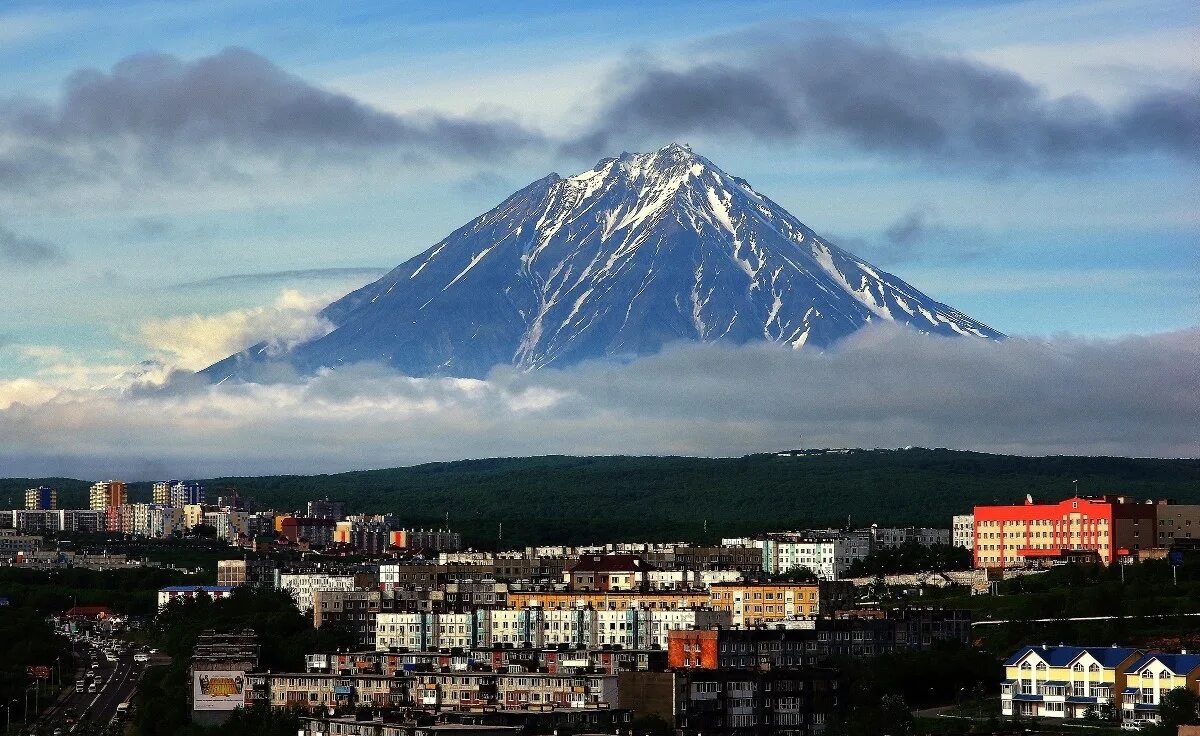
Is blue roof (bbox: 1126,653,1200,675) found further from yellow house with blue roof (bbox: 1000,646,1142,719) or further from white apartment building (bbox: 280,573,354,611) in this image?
white apartment building (bbox: 280,573,354,611)

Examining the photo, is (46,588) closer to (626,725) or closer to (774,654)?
(774,654)

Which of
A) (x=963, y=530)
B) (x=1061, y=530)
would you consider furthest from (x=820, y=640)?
(x=963, y=530)

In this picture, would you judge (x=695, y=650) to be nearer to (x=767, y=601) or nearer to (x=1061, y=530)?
(x=767, y=601)

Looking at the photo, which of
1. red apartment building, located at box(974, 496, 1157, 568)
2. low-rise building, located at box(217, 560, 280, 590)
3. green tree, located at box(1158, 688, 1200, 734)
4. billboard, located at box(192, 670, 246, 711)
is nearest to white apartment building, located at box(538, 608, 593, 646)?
billboard, located at box(192, 670, 246, 711)

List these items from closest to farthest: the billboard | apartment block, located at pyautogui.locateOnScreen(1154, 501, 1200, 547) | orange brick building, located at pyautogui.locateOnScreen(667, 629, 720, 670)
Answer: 1. orange brick building, located at pyautogui.locateOnScreen(667, 629, 720, 670)
2. the billboard
3. apartment block, located at pyautogui.locateOnScreen(1154, 501, 1200, 547)

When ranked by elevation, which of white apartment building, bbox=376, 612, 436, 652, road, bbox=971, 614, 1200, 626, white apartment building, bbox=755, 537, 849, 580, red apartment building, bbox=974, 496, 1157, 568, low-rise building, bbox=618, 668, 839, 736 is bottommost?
low-rise building, bbox=618, 668, 839, 736

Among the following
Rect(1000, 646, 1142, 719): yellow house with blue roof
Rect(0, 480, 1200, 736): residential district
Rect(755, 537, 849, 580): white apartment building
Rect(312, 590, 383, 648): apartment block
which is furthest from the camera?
Rect(755, 537, 849, 580): white apartment building
